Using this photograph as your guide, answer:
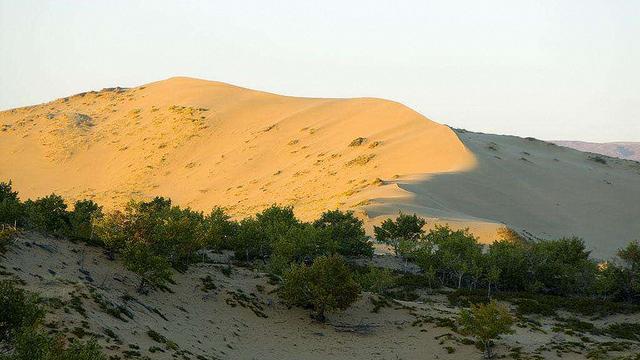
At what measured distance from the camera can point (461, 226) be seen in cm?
5547

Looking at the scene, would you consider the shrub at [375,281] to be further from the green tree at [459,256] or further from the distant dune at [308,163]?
the distant dune at [308,163]

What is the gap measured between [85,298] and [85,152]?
92.5 m

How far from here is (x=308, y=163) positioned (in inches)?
3497

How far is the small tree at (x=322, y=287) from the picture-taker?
3200cm

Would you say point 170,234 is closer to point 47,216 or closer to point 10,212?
point 10,212

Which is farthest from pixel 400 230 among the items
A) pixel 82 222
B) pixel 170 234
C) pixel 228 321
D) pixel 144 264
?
pixel 144 264

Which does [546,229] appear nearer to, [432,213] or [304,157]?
[432,213]

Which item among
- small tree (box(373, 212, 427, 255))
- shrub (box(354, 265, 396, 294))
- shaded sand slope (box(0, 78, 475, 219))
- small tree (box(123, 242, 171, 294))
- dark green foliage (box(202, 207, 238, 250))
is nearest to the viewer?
small tree (box(123, 242, 171, 294))

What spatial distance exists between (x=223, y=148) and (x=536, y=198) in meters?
52.7

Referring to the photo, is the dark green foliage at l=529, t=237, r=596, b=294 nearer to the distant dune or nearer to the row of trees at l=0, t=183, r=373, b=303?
the distant dune

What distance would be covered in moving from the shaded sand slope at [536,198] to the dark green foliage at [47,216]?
28345 millimetres

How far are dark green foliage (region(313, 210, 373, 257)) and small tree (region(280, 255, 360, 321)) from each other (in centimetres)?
1332

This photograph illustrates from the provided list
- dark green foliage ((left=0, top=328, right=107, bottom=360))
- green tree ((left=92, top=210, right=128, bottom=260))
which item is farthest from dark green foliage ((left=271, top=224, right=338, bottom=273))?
dark green foliage ((left=0, top=328, right=107, bottom=360))

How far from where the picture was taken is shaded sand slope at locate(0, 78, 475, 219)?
81188mm
